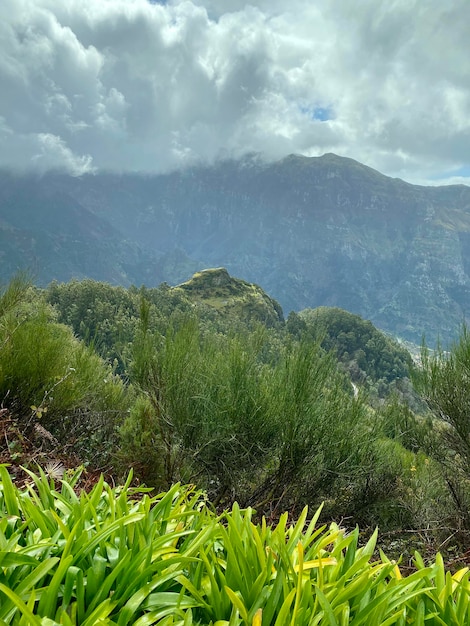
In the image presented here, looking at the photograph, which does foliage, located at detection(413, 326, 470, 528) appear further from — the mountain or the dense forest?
the mountain

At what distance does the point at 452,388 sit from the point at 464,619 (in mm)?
4497

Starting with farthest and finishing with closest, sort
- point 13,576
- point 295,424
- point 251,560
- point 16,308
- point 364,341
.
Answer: point 364,341 < point 16,308 < point 295,424 < point 251,560 < point 13,576

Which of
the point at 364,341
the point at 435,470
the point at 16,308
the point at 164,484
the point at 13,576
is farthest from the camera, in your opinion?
the point at 364,341

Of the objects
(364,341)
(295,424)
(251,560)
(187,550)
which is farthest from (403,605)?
(364,341)

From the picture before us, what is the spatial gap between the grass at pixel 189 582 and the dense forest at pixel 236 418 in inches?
87.6

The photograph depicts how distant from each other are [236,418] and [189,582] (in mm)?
3005

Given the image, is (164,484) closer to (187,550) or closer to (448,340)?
(187,550)

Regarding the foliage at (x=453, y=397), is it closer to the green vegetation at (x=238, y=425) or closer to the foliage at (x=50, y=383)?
the green vegetation at (x=238, y=425)

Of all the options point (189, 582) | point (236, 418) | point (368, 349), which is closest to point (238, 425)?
point (236, 418)

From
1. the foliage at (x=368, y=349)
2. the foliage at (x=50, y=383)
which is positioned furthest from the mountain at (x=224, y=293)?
the foliage at (x=50, y=383)

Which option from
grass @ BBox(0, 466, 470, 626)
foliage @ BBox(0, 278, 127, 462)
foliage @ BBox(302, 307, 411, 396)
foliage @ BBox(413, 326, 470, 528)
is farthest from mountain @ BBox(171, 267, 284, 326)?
grass @ BBox(0, 466, 470, 626)

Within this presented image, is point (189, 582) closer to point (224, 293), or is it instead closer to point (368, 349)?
point (368, 349)

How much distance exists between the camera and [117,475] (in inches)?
184

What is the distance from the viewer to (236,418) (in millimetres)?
4363
